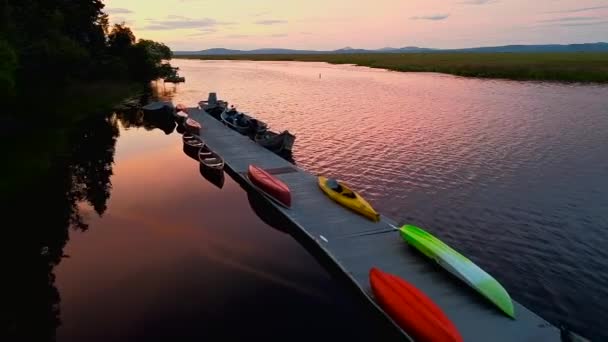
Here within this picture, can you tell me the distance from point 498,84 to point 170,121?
2936 inches

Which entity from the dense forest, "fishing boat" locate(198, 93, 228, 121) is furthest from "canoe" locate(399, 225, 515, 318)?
"fishing boat" locate(198, 93, 228, 121)

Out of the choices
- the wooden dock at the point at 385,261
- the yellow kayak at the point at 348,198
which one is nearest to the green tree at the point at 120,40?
the wooden dock at the point at 385,261

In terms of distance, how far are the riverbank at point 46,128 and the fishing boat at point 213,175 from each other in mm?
11858

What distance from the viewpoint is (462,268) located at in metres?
16.6

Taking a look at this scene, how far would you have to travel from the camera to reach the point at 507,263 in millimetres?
20188

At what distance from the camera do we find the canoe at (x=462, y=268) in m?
15.2

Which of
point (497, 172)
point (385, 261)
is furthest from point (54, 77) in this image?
point (385, 261)

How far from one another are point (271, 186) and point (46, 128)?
33832mm

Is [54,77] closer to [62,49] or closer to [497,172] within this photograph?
[62,49]

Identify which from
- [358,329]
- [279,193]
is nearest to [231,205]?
[279,193]

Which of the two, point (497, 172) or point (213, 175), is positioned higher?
point (497, 172)

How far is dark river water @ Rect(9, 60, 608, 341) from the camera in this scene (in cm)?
1675

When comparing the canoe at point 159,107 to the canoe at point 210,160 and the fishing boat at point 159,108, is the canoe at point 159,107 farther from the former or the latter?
the canoe at point 210,160

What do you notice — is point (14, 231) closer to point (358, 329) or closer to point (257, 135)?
point (358, 329)
